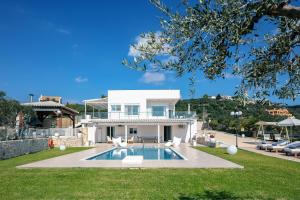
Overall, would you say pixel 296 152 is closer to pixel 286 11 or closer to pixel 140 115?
pixel 140 115

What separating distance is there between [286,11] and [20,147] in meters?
23.1

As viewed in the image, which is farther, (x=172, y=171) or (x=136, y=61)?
(x=172, y=171)

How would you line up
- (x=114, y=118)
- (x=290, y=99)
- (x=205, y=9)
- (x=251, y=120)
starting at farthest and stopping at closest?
1. (x=251, y=120)
2. (x=114, y=118)
3. (x=290, y=99)
4. (x=205, y=9)

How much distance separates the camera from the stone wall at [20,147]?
69.7 ft

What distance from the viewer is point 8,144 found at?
2180cm

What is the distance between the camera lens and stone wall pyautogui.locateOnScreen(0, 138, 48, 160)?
69.7ft

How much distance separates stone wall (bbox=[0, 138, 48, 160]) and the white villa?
426 inches

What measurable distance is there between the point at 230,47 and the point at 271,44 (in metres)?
1.01

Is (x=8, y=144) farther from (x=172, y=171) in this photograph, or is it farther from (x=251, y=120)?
(x=251, y=120)

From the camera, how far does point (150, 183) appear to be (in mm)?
12086

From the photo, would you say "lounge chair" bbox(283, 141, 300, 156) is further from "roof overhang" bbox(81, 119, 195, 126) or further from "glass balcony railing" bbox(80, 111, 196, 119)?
"glass balcony railing" bbox(80, 111, 196, 119)

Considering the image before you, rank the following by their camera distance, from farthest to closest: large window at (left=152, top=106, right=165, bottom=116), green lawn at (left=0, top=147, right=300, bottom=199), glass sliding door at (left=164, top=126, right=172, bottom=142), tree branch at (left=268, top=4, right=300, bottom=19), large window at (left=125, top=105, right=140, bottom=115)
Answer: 1. glass sliding door at (left=164, top=126, right=172, bottom=142)
2. large window at (left=125, top=105, right=140, bottom=115)
3. large window at (left=152, top=106, right=165, bottom=116)
4. green lawn at (left=0, top=147, right=300, bottom=199)
5. tree branch at (left=268, top=4, right=300, bottom=19)

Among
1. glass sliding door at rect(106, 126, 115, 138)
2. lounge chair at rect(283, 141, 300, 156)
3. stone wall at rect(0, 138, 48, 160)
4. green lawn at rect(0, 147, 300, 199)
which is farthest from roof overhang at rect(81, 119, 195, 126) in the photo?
green lawn at rect(0, 147, 300, 199)

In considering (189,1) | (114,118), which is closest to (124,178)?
(189,1)
